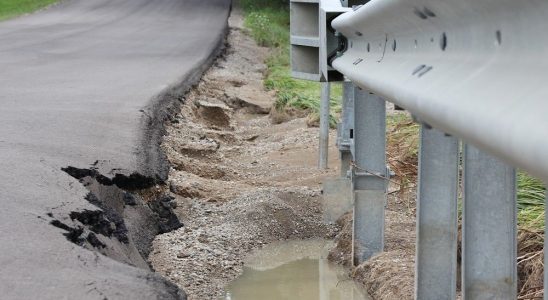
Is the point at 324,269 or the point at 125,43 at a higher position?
the point at 125,43

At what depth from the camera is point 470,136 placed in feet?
7.59

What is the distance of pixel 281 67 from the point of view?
19719 mm

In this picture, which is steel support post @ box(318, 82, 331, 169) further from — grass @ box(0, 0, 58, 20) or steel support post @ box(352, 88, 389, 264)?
grass @ box(0, 0, 58, 20)

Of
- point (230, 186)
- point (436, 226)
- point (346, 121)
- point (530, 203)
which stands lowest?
point (230, 186)

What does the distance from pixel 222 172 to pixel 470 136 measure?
7.61 meters

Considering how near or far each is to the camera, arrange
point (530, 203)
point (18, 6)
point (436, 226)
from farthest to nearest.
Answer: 1. point (18, 6)
2. point (530, 203)
3. point (436, 226)

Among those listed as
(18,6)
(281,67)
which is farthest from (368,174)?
(18,6)

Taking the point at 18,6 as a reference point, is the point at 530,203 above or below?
below

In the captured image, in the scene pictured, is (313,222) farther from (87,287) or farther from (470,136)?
(470,136)

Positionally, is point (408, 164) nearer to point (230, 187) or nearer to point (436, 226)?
point (230, 187)

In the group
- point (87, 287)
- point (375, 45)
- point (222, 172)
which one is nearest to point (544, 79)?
point (87, 287)

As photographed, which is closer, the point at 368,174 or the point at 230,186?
the point at 368,174

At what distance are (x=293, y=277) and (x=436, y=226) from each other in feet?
8.71

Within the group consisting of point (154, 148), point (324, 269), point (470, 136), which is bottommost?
point (324, 269)
